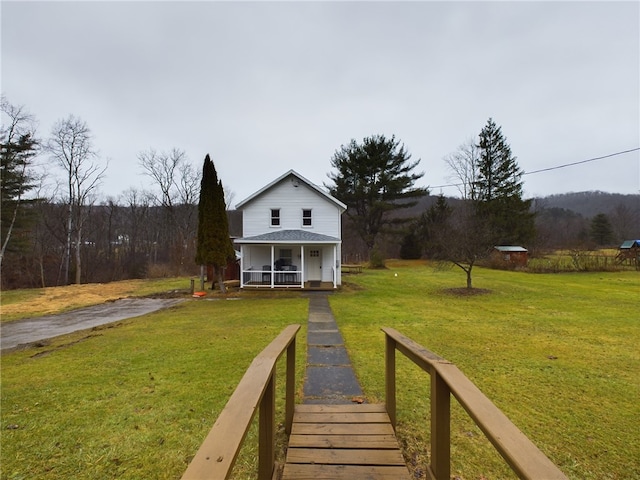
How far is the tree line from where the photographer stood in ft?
74.6

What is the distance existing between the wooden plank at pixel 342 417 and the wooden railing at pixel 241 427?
1019 millimetres

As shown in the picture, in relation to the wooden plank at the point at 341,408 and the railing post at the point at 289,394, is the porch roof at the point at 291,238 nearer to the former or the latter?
the wooden plank at the point at 341,408

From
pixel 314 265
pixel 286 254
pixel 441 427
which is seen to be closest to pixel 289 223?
pixel 286 254

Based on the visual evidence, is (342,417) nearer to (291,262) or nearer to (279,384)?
(279,384)

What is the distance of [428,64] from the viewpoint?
56.0 feet

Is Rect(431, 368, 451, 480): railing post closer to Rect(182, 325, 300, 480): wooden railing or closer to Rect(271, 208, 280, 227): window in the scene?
Rect(182, 325, 300, 480): wooden railing

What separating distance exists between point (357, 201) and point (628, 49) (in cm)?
2214

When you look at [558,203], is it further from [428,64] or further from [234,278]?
[234,278]

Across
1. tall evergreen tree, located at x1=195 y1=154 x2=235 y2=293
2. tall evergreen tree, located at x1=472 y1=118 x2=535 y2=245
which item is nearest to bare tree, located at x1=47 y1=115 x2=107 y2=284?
tall evergreen tree, located at x1=195 y1=154 x2=235 y2=293

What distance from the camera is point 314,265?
1861cm

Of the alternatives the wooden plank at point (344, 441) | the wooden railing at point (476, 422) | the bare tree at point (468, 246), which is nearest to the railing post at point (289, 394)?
the wooden plank at point (344, 441)

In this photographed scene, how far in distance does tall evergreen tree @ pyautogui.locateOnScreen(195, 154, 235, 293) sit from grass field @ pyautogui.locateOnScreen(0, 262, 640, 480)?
501cm

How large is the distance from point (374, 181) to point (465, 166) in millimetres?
14596

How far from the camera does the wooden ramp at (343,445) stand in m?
2.54
